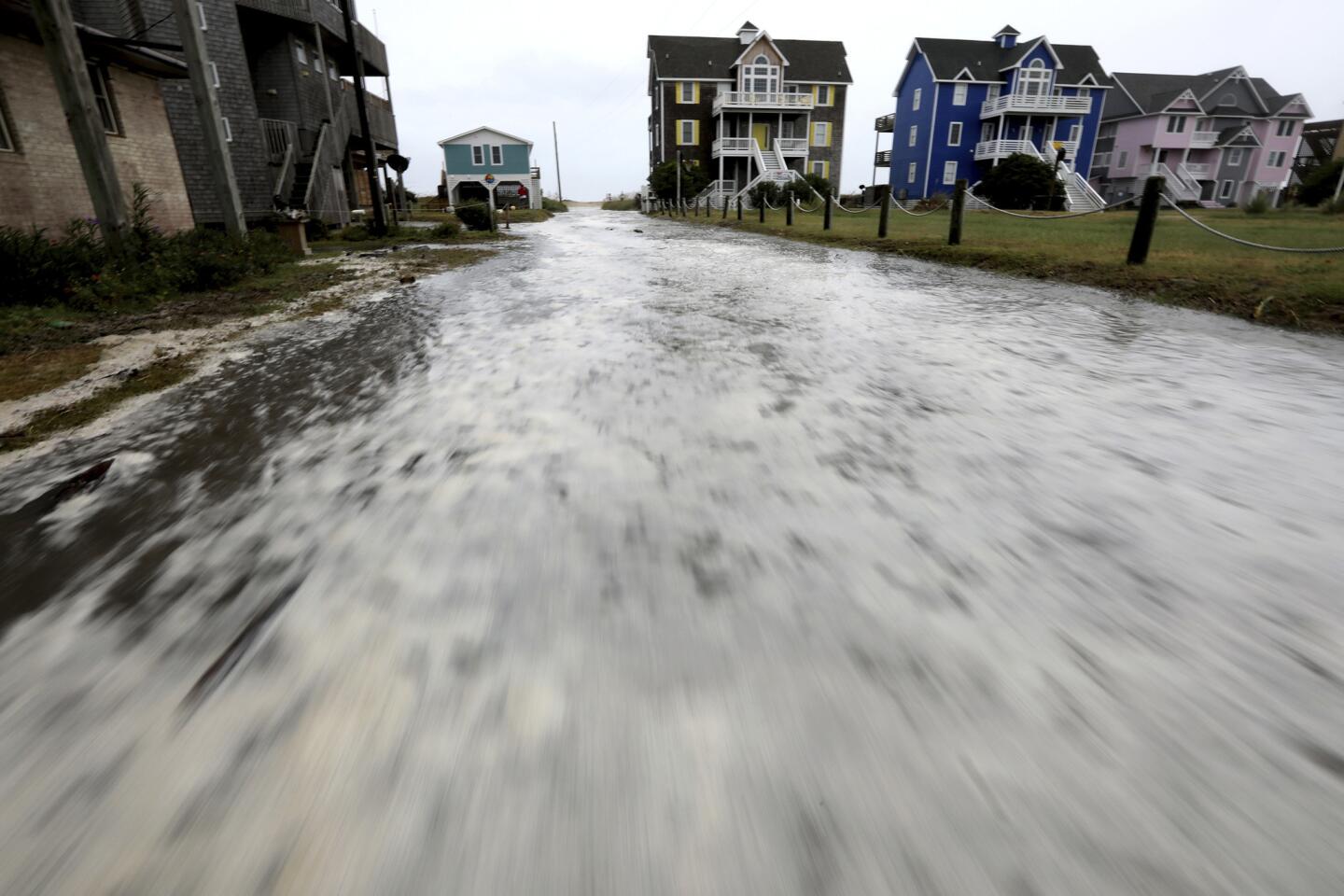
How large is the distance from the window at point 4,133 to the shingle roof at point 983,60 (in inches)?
1657

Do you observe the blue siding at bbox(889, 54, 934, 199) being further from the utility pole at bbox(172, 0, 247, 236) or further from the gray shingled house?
the utility pole at bbox(172, 0, 247, 236)

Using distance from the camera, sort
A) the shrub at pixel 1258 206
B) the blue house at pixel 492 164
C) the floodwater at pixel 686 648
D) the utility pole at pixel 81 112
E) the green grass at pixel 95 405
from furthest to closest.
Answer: the blue house at pixel 492 164, the shrub at pixel 1258 206, the utility pole at pixel 81 112, the green grass at pixel 95 405, the floodwater at pixel 686 648

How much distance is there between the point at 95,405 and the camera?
3969 mm

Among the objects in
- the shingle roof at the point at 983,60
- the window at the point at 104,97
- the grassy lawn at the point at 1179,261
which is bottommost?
the grassy lawn at the point at 1179,261

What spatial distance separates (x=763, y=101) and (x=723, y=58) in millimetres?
5724

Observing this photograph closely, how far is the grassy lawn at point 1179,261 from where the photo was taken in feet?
20.2

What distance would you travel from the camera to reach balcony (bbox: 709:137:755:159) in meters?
41.3

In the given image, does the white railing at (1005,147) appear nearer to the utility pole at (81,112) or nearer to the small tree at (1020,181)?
the small tree at (1020,181)

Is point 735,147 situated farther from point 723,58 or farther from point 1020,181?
point 1020,181

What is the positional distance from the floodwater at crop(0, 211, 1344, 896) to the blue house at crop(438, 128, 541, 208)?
4814cm

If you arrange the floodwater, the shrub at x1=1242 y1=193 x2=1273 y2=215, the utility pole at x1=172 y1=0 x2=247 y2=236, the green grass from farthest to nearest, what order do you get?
1. the shrub at x1=1242 y1=193 x2=1273 y2=215
2. the utility pole at x1=172 y1=0 x2=247 y2=236
3. the green grass
4. the floodwater

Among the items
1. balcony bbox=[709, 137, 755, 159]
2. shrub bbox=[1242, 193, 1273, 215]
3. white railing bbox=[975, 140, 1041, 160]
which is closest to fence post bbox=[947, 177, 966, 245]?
shrub bbox=[1242, 193, 1273, 215]

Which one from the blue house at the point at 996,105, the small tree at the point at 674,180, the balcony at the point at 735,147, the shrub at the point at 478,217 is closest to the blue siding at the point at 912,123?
the blue house at the point at 996,105

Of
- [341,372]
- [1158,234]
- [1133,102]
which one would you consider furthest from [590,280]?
[1133,102]
